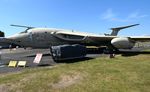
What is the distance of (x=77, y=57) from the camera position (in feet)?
81.3

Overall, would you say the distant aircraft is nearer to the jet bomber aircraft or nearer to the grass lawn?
the jet bomber aircraft

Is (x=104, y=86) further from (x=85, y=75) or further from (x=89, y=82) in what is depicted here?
(x=85, y=75)

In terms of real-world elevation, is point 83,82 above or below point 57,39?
below

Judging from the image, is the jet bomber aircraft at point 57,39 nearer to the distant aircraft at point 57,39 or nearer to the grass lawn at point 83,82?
the distant aircraft at point 57,39

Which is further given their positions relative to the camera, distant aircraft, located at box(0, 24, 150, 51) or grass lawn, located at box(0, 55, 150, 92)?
distant aircraft, located at box(0, 24, 150, 51)

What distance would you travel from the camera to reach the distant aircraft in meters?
30.0

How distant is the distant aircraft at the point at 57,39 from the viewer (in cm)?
2997

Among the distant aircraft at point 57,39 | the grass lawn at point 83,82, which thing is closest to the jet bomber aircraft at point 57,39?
the distant aircraft at point 57,39

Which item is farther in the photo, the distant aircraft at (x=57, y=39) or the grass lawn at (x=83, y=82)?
the distant aircraft at (x=57, y=39)

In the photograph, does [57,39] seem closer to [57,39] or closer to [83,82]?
[57,39]

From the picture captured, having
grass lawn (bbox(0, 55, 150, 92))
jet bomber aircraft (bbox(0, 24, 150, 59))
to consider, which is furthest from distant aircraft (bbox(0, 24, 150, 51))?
grass lawn (bbox(0, 55, 150, 92))

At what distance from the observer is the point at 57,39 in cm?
3331

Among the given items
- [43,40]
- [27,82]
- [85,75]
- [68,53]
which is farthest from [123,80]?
[43,40]

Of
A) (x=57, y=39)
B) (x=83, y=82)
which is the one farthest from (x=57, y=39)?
(x=83, y=82)
